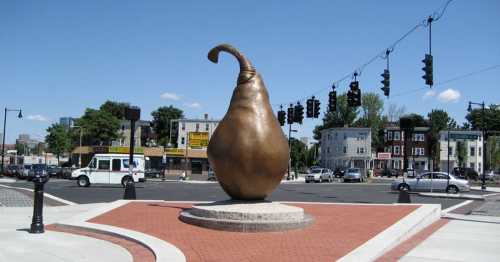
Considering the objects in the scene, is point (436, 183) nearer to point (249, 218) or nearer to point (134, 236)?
point (249, 218)

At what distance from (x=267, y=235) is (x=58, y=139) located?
296ft

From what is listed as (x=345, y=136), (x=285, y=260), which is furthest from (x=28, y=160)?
(x=285, y=260)

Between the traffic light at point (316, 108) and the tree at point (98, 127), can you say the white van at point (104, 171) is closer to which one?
the traffic light at point (316, 108)

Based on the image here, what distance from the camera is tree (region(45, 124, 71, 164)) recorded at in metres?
94.9

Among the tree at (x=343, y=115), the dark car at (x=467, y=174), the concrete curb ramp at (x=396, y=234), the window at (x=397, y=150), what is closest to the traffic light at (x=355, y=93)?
the concrete curb ramp at (x=396, y=234)

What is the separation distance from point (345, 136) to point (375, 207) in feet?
247

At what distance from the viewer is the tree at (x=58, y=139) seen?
94875mm

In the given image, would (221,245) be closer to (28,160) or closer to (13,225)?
(13,225)

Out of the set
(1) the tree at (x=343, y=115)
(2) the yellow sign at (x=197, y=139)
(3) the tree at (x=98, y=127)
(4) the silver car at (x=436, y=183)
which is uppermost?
(1) the tree at (x=343, y=115)

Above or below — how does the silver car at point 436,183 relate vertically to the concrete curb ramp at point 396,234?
above

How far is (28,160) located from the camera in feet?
396

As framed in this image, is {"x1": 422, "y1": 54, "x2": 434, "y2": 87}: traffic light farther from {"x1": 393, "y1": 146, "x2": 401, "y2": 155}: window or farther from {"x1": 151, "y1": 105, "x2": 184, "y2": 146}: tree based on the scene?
{"x1": 151, "y1": 105, "x2": 184, "y2": 146}: tree

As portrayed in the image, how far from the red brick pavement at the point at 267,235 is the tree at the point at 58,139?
84.6m

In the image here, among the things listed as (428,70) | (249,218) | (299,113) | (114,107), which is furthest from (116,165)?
(114,107)
